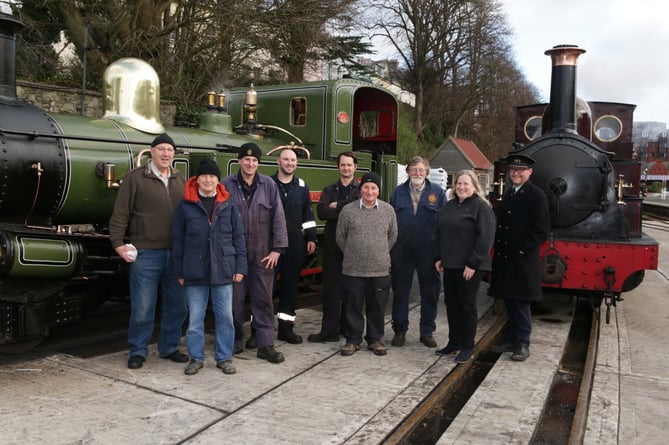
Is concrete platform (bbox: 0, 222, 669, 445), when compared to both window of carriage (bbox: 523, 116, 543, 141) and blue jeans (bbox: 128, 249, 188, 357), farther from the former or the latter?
window of carriage (bbox: 523, 116, 543, 141)

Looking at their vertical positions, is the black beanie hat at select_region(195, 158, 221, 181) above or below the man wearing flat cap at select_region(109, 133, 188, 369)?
above

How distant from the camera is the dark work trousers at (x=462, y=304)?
471cm

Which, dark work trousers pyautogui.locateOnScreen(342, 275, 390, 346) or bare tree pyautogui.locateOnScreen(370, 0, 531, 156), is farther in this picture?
bare tree pyautogui.locateOnScreen(370, 0, 531, 156)

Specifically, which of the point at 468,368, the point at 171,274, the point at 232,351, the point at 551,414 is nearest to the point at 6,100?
the point at 171,274

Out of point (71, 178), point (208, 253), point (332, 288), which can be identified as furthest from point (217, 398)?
point (71, 178)

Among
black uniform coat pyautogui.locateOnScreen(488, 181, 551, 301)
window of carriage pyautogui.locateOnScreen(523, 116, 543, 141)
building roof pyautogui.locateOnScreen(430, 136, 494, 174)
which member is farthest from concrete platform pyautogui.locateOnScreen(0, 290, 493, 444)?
building roof pyautogui.locateOnScreen(430, 136, 494, 174)

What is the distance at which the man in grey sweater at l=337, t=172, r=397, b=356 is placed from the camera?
15.6ft

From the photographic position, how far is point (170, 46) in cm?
1459

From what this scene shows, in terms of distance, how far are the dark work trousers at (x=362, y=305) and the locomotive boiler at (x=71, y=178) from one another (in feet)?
5.76

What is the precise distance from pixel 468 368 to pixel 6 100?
14.0 ft

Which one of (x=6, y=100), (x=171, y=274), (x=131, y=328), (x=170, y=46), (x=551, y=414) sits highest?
(x=170, y=46)

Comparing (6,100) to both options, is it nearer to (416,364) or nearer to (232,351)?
(232,351)

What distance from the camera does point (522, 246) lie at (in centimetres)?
494

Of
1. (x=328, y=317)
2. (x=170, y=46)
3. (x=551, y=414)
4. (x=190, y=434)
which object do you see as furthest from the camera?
(x=170, y=46)
